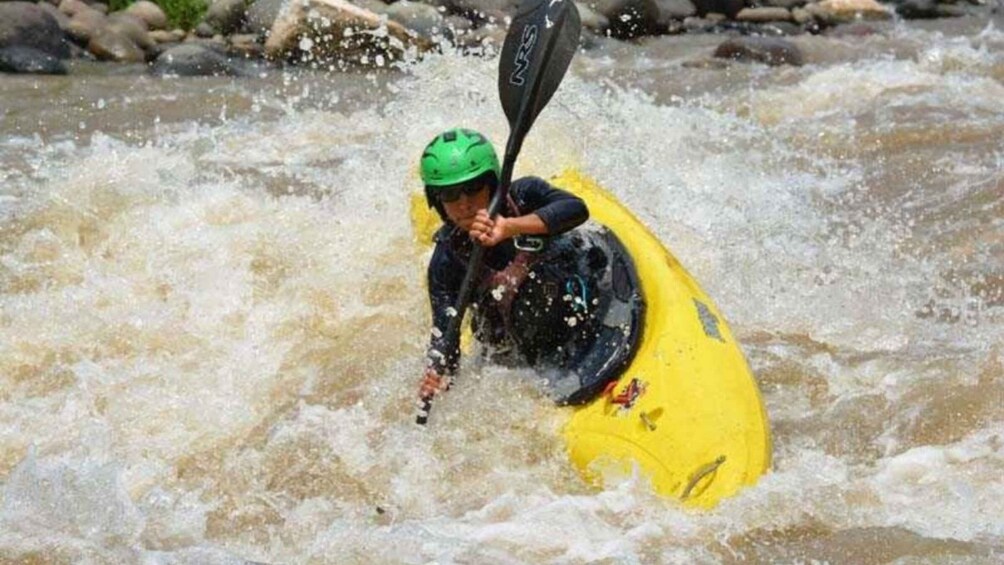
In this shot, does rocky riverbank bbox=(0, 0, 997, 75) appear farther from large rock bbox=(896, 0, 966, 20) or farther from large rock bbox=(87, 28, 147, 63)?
large rock bbox=(896, 0, 966, 20)

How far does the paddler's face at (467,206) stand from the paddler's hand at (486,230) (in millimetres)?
118

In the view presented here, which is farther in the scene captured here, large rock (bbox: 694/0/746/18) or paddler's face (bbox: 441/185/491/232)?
large rock (bbox: 694/0/746/18)

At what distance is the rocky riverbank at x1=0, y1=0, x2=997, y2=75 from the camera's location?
33.5ft

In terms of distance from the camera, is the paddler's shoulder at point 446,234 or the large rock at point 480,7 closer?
the paddler's shoulder at point 446,234

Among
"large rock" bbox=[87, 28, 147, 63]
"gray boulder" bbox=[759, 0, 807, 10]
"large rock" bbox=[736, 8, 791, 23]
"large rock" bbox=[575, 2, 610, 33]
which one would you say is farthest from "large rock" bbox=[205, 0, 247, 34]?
"gray boulder" bbox=[759, 0, 807, 10]

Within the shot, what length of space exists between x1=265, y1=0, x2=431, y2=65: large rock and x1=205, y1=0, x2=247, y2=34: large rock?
665 mm

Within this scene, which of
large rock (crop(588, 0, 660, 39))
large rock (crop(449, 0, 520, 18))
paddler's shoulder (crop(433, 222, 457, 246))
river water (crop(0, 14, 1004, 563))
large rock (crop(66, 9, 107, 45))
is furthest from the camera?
large rock (crop(588, 0, 660, 39))

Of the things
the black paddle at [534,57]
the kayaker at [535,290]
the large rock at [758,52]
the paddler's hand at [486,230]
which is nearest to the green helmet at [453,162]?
the kayaker at [535,290]

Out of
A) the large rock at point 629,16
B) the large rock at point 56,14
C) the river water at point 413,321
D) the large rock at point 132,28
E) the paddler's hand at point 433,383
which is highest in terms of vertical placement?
the paddler's hand at point 433,383

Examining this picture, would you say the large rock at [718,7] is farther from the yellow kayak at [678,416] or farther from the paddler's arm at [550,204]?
the paddler's arm at [550,204]

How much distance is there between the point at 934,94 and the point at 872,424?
5.32 m

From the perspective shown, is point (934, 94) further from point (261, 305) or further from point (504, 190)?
point (504, 190)

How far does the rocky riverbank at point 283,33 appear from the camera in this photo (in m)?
10.2

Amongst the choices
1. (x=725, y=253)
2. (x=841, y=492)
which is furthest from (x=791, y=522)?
(x=725, y=253)
